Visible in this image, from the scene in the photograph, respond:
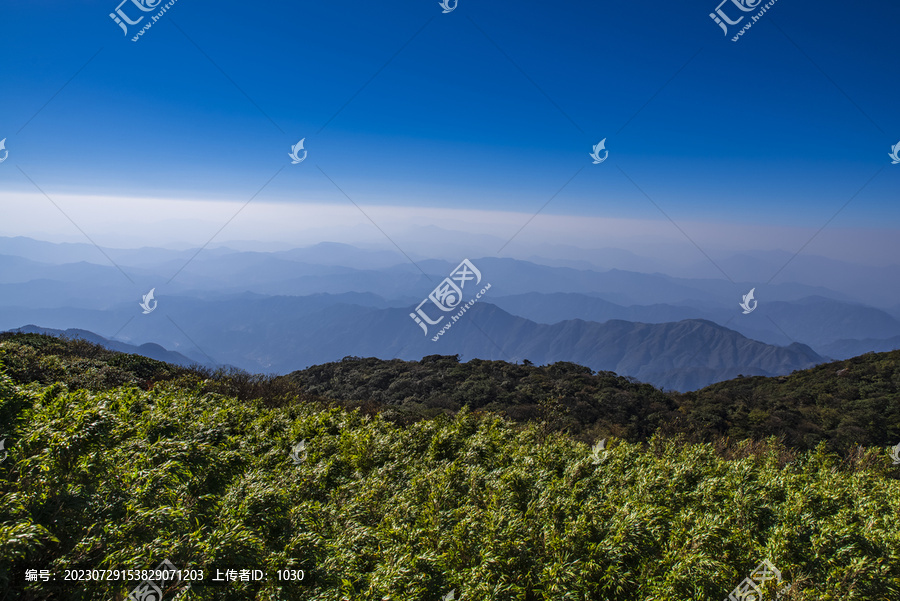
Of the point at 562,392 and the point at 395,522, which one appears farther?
the point at 562,392

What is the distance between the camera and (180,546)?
12.0 feet

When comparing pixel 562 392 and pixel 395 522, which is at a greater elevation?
pixel 562 392

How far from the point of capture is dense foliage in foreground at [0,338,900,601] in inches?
148

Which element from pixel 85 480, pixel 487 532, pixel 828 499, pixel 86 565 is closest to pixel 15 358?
pixel 85 480

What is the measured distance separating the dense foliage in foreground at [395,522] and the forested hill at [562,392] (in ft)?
28.1

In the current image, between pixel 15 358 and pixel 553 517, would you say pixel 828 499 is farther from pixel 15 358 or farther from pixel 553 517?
pixel 15 358

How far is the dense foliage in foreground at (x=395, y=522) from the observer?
12.3 ft

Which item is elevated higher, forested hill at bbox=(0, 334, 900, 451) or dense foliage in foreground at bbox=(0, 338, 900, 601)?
forested hill at bbox=(0, 334, 900, 451)

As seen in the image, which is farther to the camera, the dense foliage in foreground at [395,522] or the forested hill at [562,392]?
the forested hill at [562,392]

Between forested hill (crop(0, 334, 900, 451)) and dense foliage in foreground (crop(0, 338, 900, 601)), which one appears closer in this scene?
dense foliage in foreground (crop(0, 338, 900, 601))

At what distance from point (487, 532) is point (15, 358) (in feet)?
51.1

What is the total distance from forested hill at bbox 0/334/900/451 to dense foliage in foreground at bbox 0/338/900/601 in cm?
856

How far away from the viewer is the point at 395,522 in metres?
6.07

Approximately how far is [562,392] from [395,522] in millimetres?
20917
